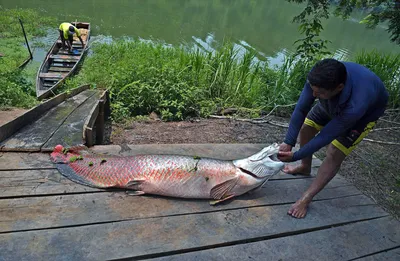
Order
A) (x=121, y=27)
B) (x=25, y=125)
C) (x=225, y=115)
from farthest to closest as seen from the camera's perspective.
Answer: (x=121, y=27)
(x=225, y=115)
(x=25, y=125)

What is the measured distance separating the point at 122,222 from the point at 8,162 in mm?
1262

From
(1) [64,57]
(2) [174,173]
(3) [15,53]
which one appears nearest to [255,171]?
(2) [174,173]

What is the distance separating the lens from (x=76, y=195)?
7.41 ft

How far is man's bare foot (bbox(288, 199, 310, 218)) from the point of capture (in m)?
2.41

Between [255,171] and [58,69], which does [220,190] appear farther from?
[58,69]

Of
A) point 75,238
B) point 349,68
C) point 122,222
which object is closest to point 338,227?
point 349,68

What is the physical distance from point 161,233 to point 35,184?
3.71ft

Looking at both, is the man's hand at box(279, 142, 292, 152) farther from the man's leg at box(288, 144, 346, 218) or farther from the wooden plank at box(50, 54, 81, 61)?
the wooden plank at box(50, 54, 81, 61)

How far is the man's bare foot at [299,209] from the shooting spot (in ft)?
7.90

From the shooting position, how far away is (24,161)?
2.55 meters

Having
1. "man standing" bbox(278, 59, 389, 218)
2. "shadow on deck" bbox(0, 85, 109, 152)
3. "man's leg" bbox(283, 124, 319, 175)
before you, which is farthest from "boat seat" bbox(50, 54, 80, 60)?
"man standing" bbox(278, 59, 389, 218)

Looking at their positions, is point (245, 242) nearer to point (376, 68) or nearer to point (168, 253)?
point (168, 253)

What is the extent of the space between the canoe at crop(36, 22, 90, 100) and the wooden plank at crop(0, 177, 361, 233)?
4.56 metres

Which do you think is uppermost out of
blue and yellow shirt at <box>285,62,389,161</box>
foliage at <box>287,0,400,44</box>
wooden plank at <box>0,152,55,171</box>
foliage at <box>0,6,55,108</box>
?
foliage at <box>287,0,400,44</box>
